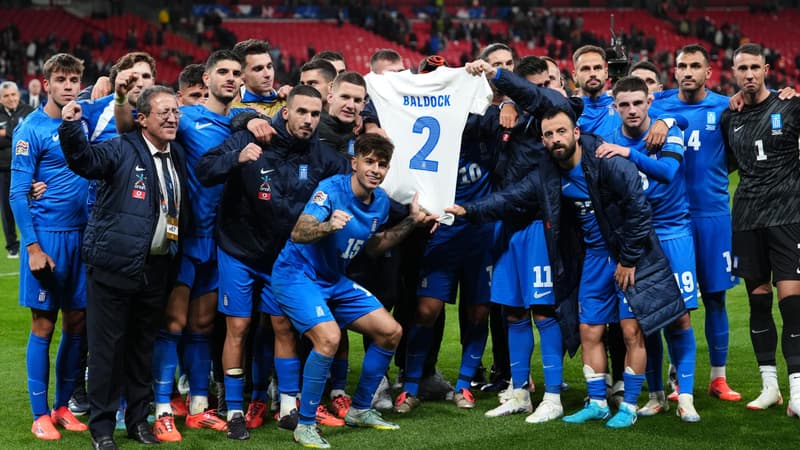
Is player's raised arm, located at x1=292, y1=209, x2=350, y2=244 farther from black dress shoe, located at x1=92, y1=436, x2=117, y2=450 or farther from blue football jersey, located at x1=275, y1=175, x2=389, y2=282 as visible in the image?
black dress shoe, located at x1=92, y1=436, x2=117, y2=450

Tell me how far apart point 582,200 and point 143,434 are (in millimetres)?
3027

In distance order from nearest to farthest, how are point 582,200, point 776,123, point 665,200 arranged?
point 582,200 < point 665,200 < point 776,123

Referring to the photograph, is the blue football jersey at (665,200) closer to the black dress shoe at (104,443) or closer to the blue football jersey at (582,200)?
the blue football jersey at (582,200)

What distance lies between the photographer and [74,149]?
5.56m

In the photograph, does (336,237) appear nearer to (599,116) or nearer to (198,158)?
(198,158)

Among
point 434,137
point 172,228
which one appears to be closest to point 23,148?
point 172,228

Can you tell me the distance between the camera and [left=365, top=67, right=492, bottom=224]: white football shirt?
681 centimetres

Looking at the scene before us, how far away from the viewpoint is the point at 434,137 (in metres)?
6.83

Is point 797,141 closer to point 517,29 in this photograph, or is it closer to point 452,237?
point 452,237

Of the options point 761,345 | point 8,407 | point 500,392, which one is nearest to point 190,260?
point 8,407

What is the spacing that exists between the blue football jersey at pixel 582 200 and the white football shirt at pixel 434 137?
2.42 ft

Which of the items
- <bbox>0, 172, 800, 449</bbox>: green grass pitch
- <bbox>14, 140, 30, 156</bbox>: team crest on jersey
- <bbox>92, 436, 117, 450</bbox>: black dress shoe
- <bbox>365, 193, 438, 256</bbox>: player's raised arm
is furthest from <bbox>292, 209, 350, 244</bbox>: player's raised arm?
<bbox>14, 140, 30, 156</bbox>: team crest on jersey

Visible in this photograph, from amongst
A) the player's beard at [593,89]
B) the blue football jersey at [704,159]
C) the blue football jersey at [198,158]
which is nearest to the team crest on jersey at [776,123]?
the blue football jersey at [704,159]

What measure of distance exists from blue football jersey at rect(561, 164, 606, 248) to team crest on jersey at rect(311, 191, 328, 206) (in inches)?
60.7
